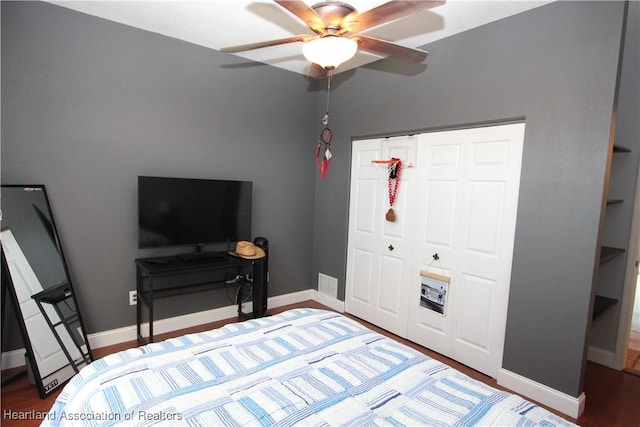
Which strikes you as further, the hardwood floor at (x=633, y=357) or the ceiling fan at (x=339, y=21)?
the hardwood floor at (x=633, y=357)

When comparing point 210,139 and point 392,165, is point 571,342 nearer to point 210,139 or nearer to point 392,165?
point 392,165

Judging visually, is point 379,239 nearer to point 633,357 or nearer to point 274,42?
point 274,42

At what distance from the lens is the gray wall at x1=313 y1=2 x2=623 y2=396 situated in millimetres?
2104

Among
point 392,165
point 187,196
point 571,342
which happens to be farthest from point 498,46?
point 187,196

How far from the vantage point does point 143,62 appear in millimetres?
2883

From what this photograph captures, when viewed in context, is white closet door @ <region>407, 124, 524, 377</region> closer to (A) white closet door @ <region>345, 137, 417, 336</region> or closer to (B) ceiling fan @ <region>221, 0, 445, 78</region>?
(A) white closet door @ <region>345, 137, 417, 336</region>

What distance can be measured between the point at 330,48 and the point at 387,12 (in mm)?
319

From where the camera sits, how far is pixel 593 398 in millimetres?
2457

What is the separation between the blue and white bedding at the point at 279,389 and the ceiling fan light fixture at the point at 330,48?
1504 mm

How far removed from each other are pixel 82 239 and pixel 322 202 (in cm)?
241

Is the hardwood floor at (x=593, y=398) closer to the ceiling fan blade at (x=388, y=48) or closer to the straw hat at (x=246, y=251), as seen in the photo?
the straw hat at (x=246, y=251)

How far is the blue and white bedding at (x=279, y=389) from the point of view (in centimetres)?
120

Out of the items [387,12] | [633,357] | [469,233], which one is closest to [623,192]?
[469,233]

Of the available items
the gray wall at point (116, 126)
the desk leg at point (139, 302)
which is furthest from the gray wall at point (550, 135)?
the desk leg at point (139, 302)
